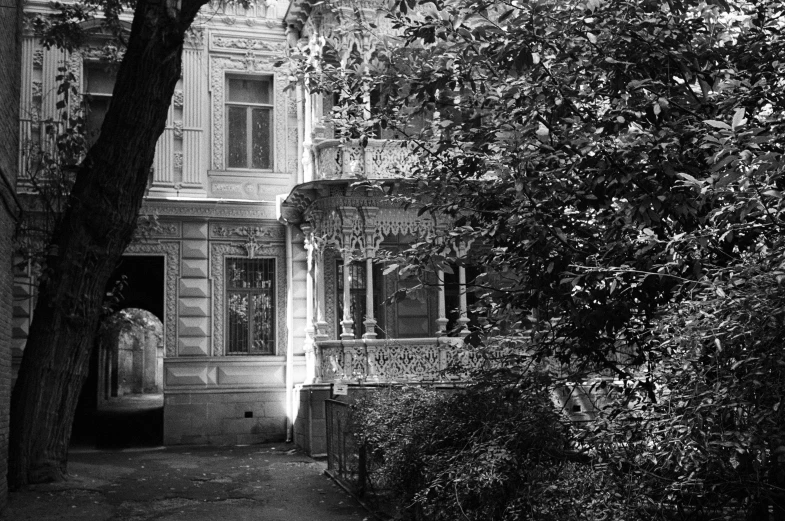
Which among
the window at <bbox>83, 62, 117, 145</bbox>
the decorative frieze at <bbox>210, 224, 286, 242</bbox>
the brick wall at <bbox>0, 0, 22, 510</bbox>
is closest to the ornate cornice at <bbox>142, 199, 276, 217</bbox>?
the decorative frieze at <bbox>210, 224, 286, 242</bbox>

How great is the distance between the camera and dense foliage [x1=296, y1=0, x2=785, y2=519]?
158 inches

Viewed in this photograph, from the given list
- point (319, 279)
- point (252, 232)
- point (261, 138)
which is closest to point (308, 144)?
point (261, 138)

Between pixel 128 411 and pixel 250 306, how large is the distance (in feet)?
50.6

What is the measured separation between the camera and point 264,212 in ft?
63.6

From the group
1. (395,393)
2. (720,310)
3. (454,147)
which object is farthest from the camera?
(395,393)

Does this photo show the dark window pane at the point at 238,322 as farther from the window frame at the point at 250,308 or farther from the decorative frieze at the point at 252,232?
the decorative frieze at the point at 252,232

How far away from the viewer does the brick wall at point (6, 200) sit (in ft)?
33.2

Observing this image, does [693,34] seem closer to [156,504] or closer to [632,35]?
[632,35]

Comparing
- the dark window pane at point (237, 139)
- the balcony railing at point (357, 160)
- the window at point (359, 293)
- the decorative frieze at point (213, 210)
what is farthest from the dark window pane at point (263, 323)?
the balcony railing at point (357, 160)

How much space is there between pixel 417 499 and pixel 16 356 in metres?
13.9

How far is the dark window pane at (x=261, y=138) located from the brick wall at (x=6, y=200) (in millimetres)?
8610

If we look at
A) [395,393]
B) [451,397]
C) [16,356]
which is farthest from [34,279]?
[451,397]

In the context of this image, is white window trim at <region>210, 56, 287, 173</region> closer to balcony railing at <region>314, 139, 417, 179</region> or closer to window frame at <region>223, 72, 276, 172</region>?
window frame at <region>223, 72, 276, 172</region>

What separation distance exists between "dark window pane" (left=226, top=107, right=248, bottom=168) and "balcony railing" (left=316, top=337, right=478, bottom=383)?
5.04 metres
